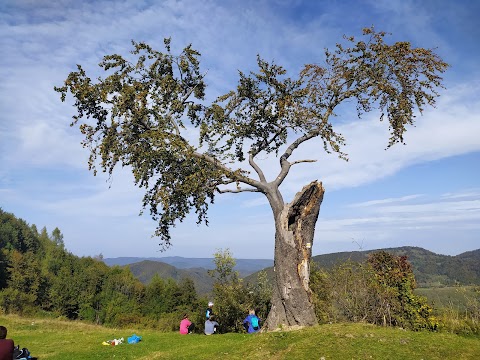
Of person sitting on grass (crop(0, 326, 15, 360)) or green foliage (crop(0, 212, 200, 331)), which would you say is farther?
green foliage (crop(0, 212, 200, 331))

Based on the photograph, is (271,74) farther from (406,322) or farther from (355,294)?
(406,322)

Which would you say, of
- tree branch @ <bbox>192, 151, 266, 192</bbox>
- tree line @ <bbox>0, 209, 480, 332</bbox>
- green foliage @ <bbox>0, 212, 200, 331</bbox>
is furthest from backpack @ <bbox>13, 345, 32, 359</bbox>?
green foliage @ <bbox>0, 212, 200, 331</bbox>

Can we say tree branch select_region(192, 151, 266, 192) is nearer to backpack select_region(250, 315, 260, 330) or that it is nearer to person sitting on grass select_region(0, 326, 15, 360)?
backpack select_region(250, 315, 260, 330)

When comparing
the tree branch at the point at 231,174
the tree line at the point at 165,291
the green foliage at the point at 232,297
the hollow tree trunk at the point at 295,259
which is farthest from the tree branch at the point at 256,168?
the green foliage at the point at 232,297

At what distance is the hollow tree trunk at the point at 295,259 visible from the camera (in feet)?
55.7

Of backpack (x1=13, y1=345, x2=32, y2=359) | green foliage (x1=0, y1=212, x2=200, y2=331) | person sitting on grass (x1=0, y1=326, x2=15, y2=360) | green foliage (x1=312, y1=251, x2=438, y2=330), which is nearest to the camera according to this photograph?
person sitting on grass (x1=0, y1=326, x2=15, y2=360)

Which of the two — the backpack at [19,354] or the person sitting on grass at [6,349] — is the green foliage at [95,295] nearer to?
the backpack at [19,354]

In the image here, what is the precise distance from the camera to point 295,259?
17.5m

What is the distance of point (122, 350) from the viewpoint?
17750 millimetres

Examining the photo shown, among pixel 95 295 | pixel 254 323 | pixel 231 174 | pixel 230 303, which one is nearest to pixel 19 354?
pixel 254 323

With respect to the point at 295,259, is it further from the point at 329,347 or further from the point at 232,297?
the point at 232,297

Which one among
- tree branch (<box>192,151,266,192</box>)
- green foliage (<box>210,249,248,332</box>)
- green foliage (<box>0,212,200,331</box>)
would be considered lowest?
green foliage (<box>0,212,200,331</box>)

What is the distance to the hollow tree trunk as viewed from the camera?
16984 millimetres

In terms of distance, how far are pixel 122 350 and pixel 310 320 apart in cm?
893
